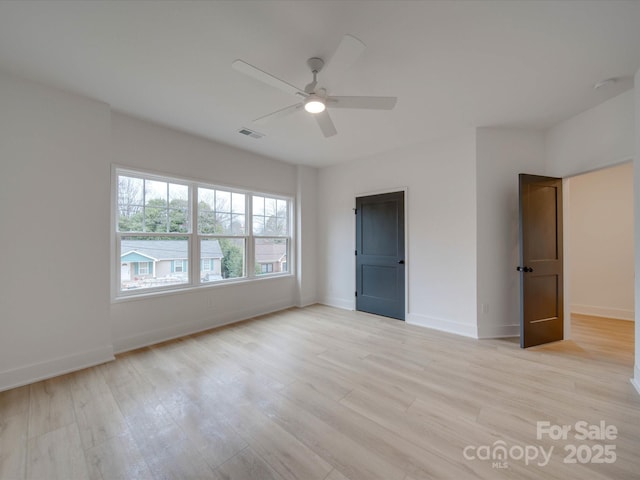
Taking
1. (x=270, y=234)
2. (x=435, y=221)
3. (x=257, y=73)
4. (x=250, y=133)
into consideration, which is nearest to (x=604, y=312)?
(x=435, y=221)

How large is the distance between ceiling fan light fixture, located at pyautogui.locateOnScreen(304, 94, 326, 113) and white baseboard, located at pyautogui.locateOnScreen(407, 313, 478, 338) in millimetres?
3233

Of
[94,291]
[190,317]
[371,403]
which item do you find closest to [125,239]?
[94,291]

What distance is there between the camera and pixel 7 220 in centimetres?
225

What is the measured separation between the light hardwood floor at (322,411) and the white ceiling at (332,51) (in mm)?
2736

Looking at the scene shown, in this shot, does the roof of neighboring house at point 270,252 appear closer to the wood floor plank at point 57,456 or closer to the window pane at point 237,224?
the window pane at point 237,224

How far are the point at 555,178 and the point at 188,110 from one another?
4522mm

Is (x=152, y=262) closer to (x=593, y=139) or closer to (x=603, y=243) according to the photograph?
(x=593, y=139)

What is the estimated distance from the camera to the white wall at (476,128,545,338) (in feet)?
11.0

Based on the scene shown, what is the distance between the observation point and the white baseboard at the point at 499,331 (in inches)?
132

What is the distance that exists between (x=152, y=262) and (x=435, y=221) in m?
3.93

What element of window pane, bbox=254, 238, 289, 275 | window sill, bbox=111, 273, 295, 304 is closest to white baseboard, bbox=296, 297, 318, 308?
window sill, bbox=111, 273, 295, 304

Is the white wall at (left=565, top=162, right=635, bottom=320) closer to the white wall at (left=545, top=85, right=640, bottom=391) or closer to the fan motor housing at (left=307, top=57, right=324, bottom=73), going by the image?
the white wall at (left=545, top=85, right=640, bottom=391)

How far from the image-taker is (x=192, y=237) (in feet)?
11.9

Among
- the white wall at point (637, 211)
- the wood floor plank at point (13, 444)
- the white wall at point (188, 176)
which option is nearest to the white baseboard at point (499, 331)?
the white wall at point (637, 211)
